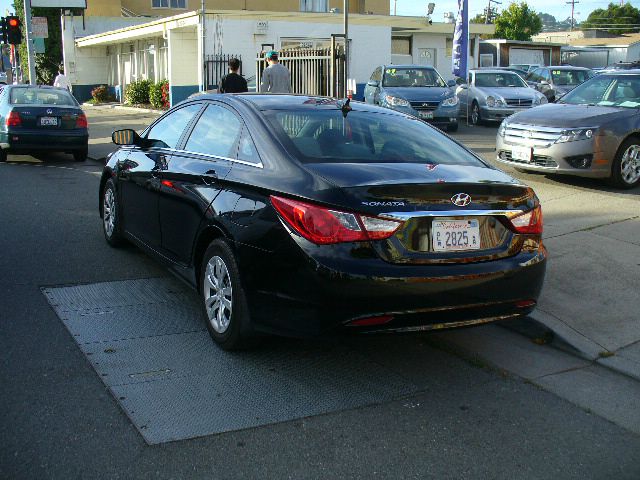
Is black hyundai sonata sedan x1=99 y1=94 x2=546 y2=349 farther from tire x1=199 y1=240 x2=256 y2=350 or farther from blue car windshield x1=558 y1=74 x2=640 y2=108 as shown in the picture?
blue car windshield x1=558 y1=74 x2=640 y2=108

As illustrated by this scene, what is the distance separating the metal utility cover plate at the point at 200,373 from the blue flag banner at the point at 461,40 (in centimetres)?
1503

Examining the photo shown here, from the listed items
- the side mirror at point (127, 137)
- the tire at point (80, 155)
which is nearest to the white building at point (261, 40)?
the tire at point (80, 155)

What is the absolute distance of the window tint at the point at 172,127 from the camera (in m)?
6.09

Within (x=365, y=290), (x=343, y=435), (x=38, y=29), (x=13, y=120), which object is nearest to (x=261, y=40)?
(x=38, y=29)

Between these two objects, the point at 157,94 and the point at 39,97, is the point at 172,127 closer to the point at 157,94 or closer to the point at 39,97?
the point at 39,97

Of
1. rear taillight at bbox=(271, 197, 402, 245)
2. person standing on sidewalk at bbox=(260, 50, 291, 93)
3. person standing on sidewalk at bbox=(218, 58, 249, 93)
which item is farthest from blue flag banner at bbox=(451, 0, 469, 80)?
rear taillight at bbox=(271, 197, 402, 245)

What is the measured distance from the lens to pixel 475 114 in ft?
70.6

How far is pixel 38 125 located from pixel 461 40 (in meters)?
10.4

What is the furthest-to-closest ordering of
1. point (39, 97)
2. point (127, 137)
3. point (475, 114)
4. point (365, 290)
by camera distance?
point (475, 114), point (39, 97), point (127, 137), point (365, 290)

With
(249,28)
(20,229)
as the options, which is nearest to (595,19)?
(249,28)

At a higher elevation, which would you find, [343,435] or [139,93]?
[139,93]

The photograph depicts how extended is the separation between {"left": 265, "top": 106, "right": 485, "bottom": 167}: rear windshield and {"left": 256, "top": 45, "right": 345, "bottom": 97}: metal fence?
10.4 meters

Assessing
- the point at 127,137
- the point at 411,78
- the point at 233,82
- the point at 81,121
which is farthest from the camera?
the point at 411,78

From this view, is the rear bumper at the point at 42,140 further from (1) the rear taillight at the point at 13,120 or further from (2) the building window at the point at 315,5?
(2) the building window at the point at 315,5
